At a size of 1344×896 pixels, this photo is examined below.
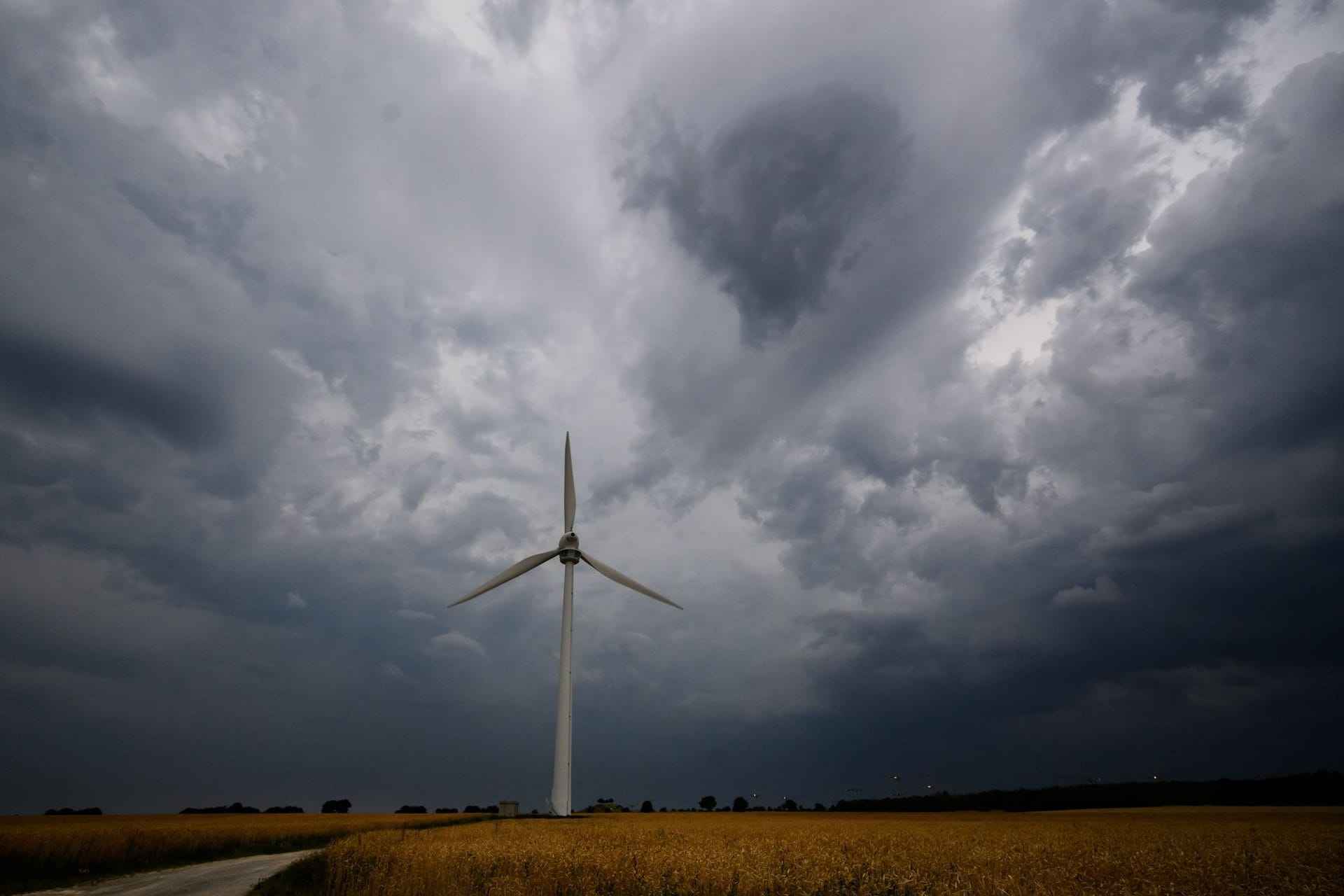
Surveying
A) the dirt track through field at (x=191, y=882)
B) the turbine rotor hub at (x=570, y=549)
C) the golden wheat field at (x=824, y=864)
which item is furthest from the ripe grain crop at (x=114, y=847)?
the turbine rotor hub at (x=570, y=549)

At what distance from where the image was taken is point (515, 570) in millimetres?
80250

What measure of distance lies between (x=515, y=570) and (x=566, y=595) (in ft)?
25.8

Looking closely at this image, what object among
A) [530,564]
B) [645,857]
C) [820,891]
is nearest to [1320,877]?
[820,891]

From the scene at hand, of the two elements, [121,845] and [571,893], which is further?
[121,845]

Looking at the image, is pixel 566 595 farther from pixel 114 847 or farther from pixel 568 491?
pixel 114 847

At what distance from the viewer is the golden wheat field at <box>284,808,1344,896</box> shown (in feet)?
56.8

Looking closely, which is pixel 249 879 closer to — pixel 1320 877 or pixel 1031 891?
pixel 1031 891

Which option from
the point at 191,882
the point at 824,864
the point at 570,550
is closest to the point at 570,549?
the point at 570,550

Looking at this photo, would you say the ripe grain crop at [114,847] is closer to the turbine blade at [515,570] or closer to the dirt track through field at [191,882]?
the dirt track through field at [191,882]

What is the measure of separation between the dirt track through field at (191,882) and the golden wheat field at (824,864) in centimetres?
292

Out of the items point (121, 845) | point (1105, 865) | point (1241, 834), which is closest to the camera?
point (1105, 865)

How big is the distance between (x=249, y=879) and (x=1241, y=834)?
1777 inches

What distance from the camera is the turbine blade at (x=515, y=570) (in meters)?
77.5

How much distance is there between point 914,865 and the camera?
70.1 ft
